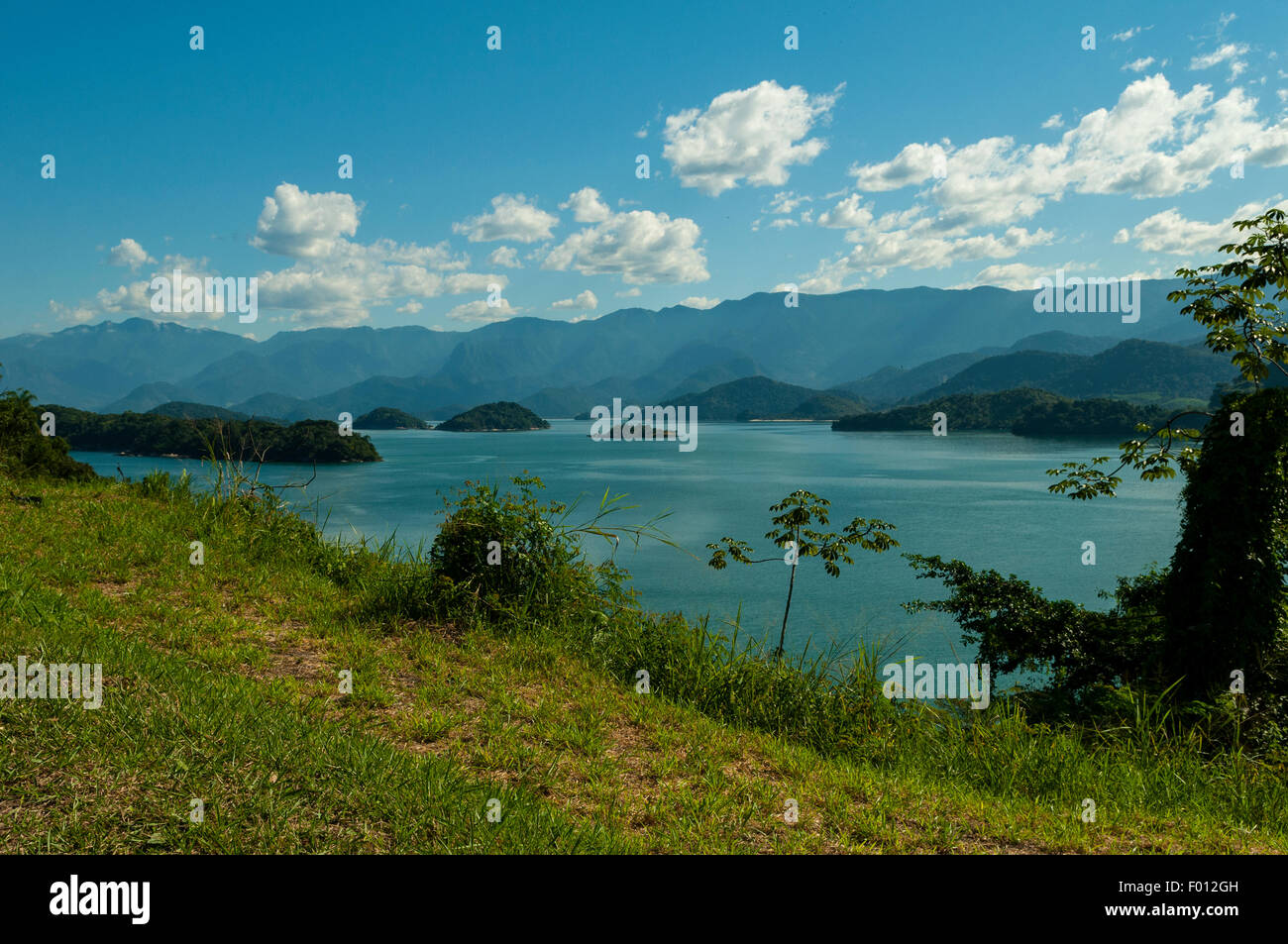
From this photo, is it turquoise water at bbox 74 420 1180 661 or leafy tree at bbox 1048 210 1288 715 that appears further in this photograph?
turquoise water at bbox 74 420 1180 661

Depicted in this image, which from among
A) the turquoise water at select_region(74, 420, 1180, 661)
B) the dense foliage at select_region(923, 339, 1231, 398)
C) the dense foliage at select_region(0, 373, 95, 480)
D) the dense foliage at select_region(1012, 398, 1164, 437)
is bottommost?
the turquoise water at select_region(74, 420, 1180, 661)

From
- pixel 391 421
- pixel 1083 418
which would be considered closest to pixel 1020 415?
pixel 1083 418

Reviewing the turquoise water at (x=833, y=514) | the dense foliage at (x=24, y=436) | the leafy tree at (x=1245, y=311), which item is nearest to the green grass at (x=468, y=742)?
the turquoise water at (x=833, y=514)

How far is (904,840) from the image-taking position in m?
3.28

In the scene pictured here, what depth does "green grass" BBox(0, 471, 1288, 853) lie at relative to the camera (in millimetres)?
2951

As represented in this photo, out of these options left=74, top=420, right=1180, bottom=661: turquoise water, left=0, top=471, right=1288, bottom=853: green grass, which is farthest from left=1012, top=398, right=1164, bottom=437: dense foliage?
left=0, top=471, right=1288, bottom=853: green grass

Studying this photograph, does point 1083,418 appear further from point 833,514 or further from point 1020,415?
point 833,514

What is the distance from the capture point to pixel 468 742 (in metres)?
4.05

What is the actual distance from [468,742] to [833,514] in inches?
1521

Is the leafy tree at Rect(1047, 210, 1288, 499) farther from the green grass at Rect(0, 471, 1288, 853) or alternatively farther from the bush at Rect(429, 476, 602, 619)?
the bush at Rect(429, 476, 602, 619)

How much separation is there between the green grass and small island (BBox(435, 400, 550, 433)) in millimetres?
Result: 147617
